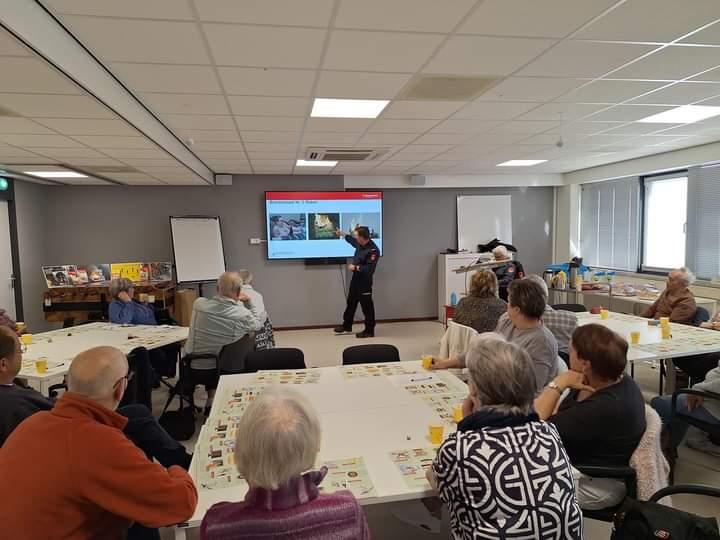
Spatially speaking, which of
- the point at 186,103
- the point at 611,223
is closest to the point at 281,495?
the point at 186,103

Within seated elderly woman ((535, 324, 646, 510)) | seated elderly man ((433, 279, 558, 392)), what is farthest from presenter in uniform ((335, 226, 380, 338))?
seated elderly woman ((535, 324, 646, 510))

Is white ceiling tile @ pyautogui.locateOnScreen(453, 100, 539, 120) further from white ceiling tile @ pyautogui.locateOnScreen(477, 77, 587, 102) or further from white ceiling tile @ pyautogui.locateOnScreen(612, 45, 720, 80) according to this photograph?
white ceiling tile @ pyautogui.locateOnScreen(612, 45, 720, 80)

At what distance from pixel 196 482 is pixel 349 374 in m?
1.32

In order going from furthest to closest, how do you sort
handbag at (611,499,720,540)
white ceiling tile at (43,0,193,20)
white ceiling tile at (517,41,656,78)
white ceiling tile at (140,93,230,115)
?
white ceiling tile at (140,93,230,115) → white ceiling tile at (517,41,656,78) → white ceiling tile at (43,0,193,20) → handbag at (611,499,720,540)

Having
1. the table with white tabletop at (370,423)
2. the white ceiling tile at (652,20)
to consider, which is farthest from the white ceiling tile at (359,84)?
the table with white tabletop at (370,423)

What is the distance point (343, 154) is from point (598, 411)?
4554 mm

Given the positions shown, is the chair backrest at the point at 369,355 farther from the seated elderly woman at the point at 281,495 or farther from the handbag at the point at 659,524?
the seated elderly woman at the point at 281,495

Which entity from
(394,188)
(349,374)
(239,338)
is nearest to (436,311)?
(394,188)

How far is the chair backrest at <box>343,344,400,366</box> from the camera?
10.6 feet

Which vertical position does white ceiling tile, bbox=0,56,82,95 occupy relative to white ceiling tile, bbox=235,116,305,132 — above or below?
below

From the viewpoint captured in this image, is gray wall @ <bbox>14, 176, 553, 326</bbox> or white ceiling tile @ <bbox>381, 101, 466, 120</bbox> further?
gray wall @ <bbox>14, 176, 553, 326</bbox>

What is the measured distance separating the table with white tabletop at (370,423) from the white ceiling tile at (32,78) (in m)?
1.96

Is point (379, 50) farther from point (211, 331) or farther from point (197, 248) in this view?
point (197, 248)

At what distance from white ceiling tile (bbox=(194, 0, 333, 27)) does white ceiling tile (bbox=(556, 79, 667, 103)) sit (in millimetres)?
2199
